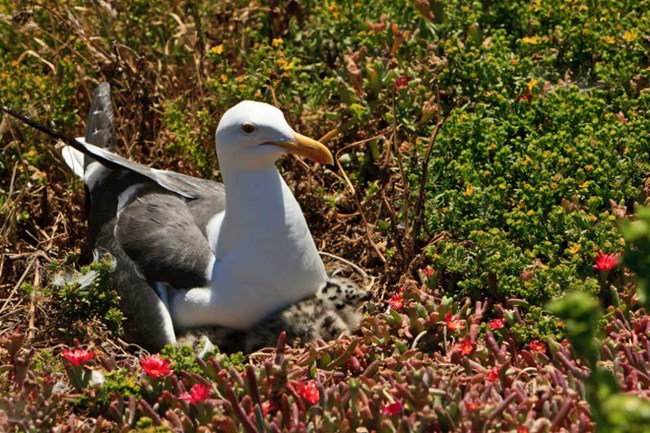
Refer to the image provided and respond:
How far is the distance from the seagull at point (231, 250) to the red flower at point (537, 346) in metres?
1.06

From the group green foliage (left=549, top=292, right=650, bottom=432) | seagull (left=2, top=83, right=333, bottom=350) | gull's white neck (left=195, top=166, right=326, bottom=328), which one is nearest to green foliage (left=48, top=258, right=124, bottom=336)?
seagull (left=2, top=83, right=333, bottom=350)

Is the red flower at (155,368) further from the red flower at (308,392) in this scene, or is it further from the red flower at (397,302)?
the red flower at (397,302)

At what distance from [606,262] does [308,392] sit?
133 cm

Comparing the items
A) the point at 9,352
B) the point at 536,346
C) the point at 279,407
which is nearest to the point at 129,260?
the point at 9,352

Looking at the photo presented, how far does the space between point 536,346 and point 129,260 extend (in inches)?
74.9

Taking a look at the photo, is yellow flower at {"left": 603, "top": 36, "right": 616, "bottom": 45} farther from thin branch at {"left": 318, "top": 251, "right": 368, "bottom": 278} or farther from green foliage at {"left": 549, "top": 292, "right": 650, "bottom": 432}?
green foliage at {"left": 549, "top": 292, "right": 650, "bottom": 432}

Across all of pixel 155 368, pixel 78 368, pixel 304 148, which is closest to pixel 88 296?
pixel 78 368

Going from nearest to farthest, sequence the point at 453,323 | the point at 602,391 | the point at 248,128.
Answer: the point at 602,391 → the point at 453,323 → the point at 248,128

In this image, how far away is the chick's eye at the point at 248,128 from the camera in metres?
4.38

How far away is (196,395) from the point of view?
11.0ft

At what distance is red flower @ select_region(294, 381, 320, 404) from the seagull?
97cm

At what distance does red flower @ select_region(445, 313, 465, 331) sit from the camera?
3.97 m

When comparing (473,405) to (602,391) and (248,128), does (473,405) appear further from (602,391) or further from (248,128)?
(248,128)

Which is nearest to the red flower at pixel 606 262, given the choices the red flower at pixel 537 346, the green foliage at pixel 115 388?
the red flower at pixel 537 346
